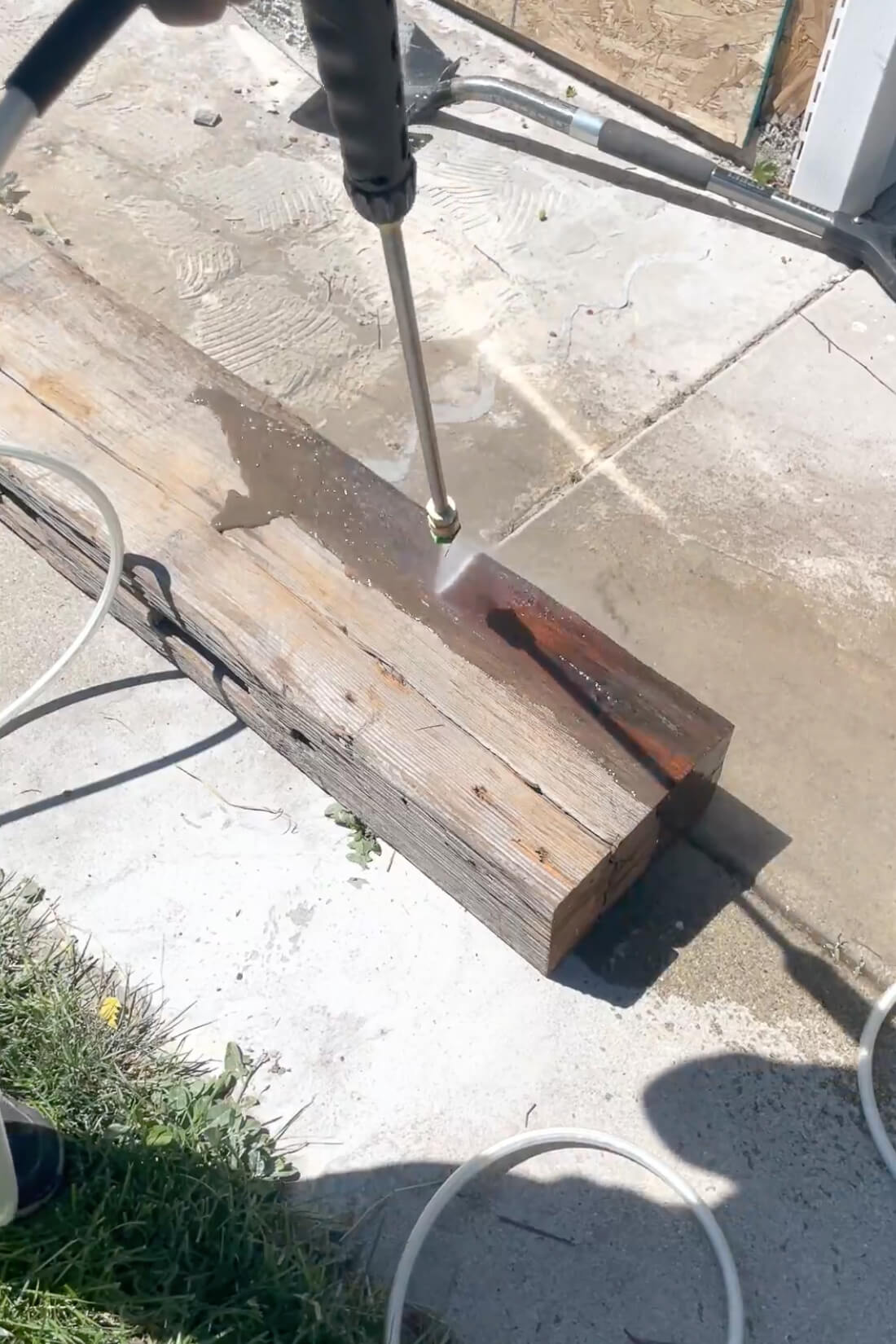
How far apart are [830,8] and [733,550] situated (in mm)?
1507

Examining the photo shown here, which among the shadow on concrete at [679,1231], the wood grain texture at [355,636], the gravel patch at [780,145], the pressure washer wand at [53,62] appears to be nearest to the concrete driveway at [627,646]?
the shadow on concrete at [679,1231]

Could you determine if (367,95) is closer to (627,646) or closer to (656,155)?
(627,646)

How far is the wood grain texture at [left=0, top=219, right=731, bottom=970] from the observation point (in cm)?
178

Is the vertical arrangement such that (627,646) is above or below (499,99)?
below

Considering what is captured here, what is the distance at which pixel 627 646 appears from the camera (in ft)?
7.71

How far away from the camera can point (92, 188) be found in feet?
10.6

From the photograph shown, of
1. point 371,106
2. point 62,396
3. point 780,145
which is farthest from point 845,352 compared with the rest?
point 371,106

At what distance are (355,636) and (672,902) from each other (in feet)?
2.42

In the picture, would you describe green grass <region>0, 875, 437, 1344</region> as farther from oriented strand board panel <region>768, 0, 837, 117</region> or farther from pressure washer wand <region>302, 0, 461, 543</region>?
oriented strand board panel <region>768, 0, 837, 117</region>

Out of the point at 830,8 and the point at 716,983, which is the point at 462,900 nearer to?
the point at 716,983

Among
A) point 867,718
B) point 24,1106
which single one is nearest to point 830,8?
point 867,718

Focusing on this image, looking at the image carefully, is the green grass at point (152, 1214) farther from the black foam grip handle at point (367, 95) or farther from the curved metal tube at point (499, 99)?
the curved metal tube at point (499, 99)

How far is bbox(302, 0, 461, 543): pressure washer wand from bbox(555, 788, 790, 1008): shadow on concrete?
Result: 112 centimetres

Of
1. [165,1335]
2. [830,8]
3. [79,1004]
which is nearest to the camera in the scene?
[165,1335]
